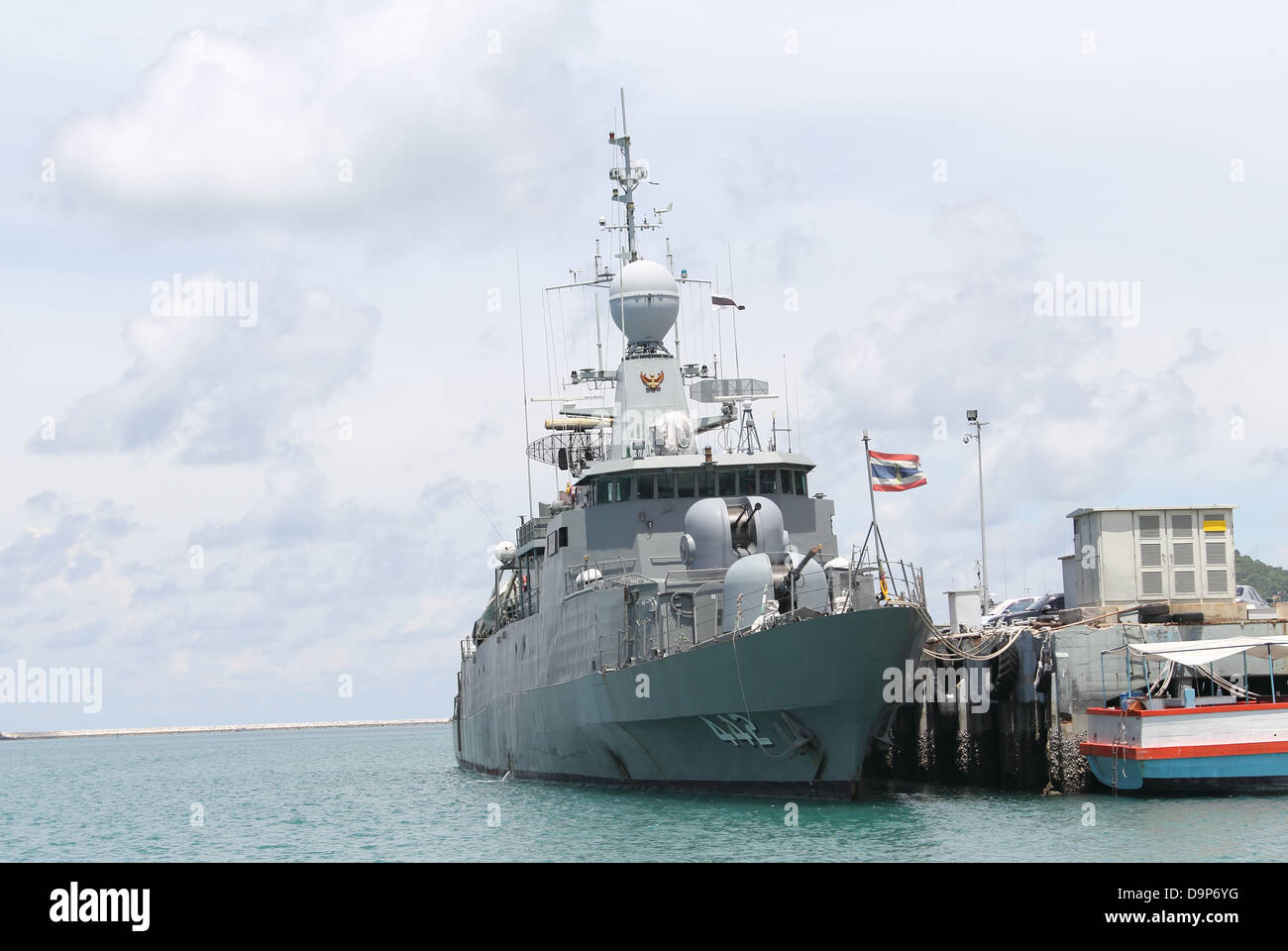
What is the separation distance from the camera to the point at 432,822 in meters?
27.8

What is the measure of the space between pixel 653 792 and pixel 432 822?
14.1 ft

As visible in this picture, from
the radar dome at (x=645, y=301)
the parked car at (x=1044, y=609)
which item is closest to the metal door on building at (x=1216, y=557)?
the parked car at (x=1044, y=609)

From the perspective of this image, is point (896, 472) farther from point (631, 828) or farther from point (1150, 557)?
point (631, 828)

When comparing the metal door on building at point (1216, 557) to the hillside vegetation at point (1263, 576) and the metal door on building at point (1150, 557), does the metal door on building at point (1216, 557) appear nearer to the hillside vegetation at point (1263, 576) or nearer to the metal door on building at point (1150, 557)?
the metal door on building at point (1150, 557)

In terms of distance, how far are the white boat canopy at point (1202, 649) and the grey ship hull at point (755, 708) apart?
428 centimetres

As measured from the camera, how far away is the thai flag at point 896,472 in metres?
30.2

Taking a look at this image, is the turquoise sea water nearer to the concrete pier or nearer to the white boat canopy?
the concrete pier

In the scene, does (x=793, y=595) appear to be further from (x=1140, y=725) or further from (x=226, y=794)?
(x=226, y=794)

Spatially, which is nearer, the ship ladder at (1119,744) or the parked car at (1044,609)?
the ship ladder at (1119,744)

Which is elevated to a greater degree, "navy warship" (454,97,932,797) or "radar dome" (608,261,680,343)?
"radar dome" (608,261,680,343)

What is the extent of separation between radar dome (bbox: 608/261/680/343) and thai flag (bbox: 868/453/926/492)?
6.50 metres

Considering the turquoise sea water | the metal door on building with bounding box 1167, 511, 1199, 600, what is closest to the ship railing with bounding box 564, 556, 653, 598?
the turquoise sea water

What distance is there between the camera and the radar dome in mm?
33719
